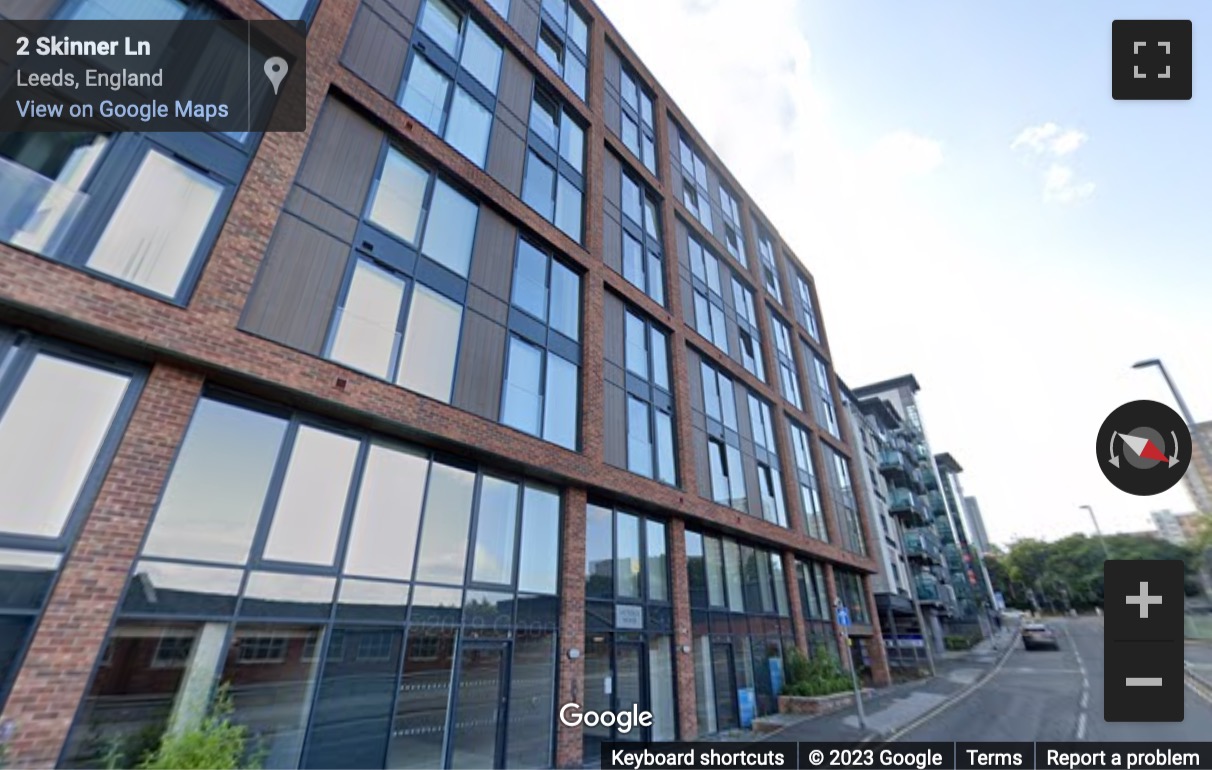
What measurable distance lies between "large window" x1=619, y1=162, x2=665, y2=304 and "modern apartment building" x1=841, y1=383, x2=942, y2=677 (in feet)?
60.1

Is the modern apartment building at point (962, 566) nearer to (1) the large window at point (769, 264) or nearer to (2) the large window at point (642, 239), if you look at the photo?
(1) the large window at point (769, 264)

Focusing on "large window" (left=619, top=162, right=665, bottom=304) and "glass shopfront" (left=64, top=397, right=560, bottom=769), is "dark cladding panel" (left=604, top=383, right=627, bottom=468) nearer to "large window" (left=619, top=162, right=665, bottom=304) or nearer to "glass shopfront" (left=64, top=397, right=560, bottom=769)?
"glass shopfront" (left=64, top=397, right=560, bottom=769)

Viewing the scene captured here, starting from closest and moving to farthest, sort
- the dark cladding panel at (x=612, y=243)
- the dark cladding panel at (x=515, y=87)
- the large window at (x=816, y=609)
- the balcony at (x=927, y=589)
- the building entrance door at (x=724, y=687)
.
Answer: the building entrance door at (x=724, y=687) → the dark cladding panel at (x=515, y=87) → the dark cladding panel at (x=612, y=243) → the large window at (x=816, y=609) → the balcony at (x=927, y=589)

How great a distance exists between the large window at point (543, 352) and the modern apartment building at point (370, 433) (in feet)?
0.31

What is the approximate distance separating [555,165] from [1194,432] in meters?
14.4

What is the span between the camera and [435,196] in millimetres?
11336

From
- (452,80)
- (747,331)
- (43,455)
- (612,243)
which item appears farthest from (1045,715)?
(452,80)

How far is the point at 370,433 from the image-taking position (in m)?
8.81

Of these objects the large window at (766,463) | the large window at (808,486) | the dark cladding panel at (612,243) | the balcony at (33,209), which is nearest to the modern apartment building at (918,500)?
the large window at (808,486)

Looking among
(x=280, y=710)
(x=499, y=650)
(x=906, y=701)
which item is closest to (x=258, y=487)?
(x=280, y=710)

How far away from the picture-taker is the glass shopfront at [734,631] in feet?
46.5

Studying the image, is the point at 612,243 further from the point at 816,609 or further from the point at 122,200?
the point at 816,609

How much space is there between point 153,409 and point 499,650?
6.64 metres

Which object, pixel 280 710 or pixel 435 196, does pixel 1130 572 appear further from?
pixel 435 196
